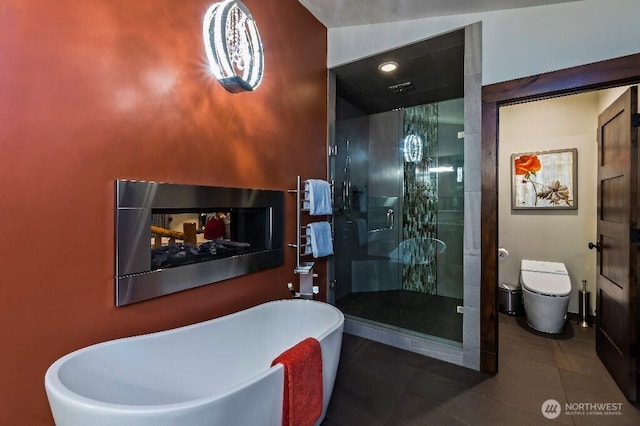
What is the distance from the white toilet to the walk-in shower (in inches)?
27.6

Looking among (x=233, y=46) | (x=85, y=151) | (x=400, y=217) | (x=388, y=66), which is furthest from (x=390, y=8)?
(x=85, y=151)

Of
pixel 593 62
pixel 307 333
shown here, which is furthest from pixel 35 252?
pixel 593 62

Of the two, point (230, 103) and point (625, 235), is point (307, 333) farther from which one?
point (625, 235)

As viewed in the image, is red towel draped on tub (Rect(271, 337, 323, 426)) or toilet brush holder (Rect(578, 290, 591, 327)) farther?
toilet brush holder (Rect(578, 290, 591, 327))

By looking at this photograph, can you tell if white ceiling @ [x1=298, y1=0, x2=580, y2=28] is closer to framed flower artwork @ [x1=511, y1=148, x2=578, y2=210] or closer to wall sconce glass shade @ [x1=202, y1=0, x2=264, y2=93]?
wall sconce glass shade @ [x1=202, y1=0, x2=264, y2=93]

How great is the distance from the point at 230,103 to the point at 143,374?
1.59m

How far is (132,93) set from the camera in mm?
1465

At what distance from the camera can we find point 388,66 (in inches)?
114

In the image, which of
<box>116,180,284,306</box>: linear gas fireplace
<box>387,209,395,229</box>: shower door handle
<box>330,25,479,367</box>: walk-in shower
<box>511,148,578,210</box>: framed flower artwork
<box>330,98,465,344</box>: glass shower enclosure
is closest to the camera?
<box>116,180,284,306</box>: linear gas fireplace
